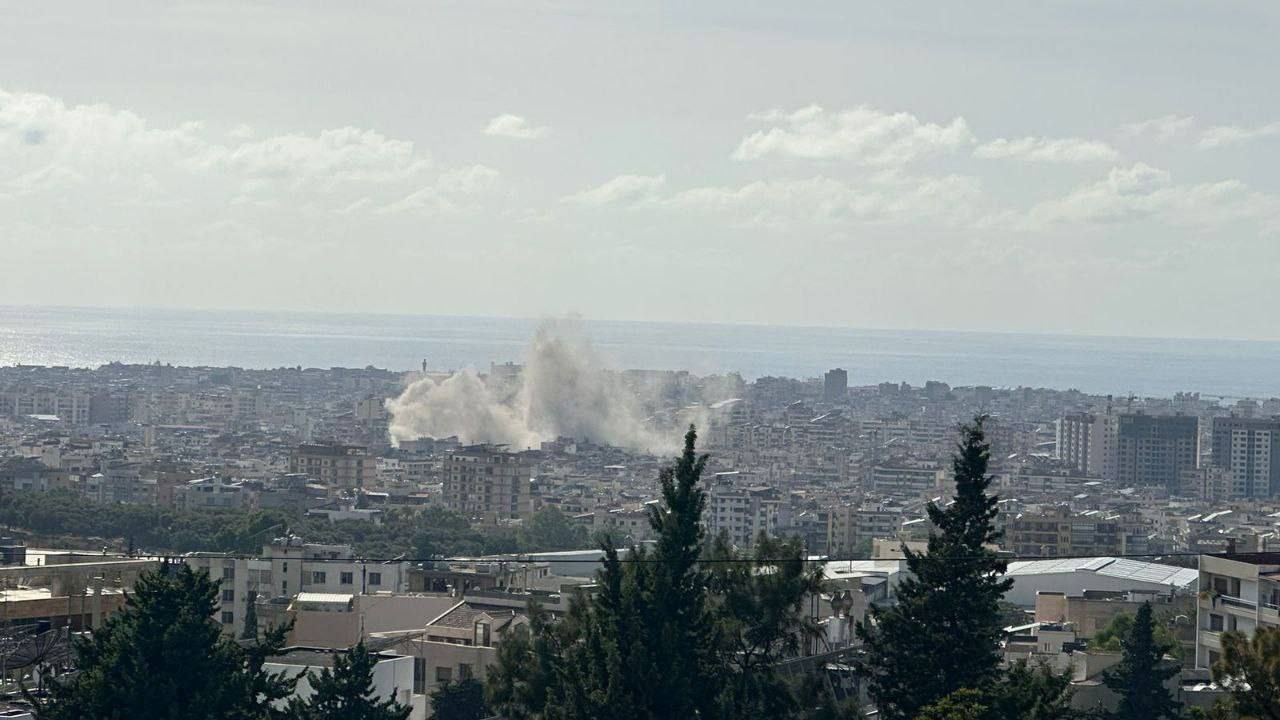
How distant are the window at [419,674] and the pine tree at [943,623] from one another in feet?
23.6

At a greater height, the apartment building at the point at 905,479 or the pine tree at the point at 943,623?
the pine tree at the point at 943,623

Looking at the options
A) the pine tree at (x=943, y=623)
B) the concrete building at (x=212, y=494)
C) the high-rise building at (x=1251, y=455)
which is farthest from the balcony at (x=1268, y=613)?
the high-rise building at (x=1251, y=455)

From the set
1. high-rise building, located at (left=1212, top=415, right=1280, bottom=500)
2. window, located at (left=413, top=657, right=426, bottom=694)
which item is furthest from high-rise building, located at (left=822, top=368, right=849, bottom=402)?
window, located at (left=413, top=657, right=426, bottom=694)

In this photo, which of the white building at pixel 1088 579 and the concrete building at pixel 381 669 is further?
the white building at pixel 1088 579

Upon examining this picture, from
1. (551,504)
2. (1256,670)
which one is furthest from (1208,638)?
(551,504)

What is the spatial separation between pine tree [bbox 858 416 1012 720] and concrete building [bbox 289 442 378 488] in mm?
52549

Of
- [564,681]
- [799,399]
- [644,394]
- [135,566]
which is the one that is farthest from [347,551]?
[799,399]

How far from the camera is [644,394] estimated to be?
10775 centimetres

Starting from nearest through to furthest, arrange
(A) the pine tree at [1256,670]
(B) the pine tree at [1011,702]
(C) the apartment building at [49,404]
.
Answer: (A) the pine tree at [1256,670] → (B) the pine tree at [1011,702] → (C) the apartment building at [49,404]

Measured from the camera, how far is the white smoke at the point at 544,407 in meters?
89.8

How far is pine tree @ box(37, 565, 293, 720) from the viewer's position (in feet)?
46.7

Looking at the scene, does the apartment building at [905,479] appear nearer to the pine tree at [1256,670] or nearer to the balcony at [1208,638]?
the balcony at [1208,638]

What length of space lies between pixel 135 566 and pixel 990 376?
17287 cm

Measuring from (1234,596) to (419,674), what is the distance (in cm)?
781
